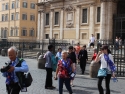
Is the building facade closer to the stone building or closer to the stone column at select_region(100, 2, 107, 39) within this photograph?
the stone building

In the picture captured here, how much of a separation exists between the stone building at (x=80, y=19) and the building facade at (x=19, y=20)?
766 inches

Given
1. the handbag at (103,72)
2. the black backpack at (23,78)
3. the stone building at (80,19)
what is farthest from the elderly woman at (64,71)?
the stone building at (80,19)

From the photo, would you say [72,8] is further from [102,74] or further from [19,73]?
[19,73]

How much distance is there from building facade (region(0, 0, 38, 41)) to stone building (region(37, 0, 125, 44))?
63.8 ft

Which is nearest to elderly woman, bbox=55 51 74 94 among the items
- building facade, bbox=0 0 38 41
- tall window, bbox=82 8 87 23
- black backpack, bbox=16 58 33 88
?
black backpack, bbox=16 58 33 88

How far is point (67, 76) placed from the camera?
8.00 m

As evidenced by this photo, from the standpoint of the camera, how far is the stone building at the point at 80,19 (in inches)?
1215

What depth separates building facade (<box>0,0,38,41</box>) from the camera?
59969mm

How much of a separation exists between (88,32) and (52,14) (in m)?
8.02

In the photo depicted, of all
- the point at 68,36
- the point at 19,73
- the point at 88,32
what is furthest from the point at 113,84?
the point at 68,36

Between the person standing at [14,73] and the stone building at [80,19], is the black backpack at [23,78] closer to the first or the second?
the person standing at [14,73]

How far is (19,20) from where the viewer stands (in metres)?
59.6

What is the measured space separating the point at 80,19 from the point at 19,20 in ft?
90.9

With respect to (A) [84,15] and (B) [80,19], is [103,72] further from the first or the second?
(B) [80,19]
